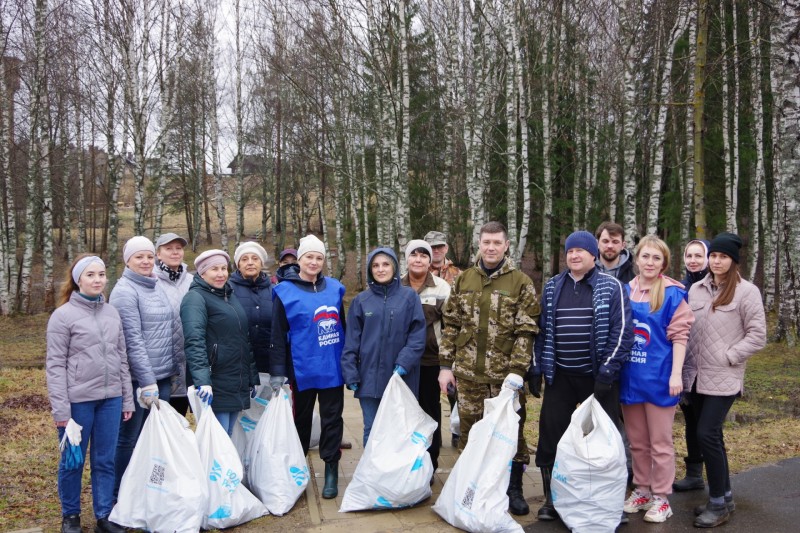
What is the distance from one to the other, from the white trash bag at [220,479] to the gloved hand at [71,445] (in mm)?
679

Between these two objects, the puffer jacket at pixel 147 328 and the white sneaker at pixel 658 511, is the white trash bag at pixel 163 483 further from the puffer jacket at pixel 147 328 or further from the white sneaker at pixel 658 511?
the white sneaker at pixel 658 511

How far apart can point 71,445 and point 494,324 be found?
2707 millimetres

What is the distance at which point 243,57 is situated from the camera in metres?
22.0

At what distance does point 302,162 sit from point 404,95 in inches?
568

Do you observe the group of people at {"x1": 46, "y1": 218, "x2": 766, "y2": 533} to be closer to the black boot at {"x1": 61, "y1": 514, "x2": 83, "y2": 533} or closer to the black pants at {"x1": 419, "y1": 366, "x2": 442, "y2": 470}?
the black boot at {"x1": 61, "y1": 514, "x2": 83, "y2": 533}

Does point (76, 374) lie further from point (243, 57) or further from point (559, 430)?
point (243, 57)

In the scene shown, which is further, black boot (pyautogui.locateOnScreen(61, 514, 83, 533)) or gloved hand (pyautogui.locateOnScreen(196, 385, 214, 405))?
gloved hand (pyautogui.locateOnScreen(196, 385, 214, 405))

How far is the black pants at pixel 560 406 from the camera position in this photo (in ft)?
13.1

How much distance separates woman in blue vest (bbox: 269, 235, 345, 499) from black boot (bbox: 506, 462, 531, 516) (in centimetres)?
123

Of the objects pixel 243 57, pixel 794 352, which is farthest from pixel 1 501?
pixel 243 57

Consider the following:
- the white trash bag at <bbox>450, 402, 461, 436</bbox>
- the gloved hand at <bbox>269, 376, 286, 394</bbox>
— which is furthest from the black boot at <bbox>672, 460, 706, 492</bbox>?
the gloved hand at <bbox>269, 376, 286, 394</bbox>

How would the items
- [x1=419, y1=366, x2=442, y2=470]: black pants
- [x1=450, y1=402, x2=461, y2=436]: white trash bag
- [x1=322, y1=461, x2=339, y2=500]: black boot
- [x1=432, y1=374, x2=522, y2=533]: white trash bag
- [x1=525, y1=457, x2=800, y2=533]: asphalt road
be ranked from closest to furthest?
[x1=432, y1=374, x2=522, y2=533]: white trash bag → [x1=525, y1=457, x2=800, y2=533]: asphalt road → [x1=322, y1=461, x2=339, y2=500]: black boot → [x1=419, y1=366, x2=442, y2=470]: black pants → [x1=450, y1=402, x2=461, y2=436]: white trash bag

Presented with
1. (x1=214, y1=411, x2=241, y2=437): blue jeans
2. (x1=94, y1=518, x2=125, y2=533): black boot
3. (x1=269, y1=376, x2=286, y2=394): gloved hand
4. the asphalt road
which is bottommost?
the asphalt road

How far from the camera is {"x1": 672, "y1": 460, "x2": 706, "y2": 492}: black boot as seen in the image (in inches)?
181
